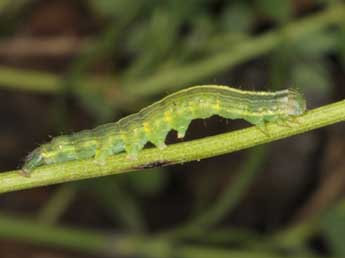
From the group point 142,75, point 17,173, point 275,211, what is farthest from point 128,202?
point 17,173

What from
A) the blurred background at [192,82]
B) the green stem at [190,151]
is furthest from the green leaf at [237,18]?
the green stem at [190,151]

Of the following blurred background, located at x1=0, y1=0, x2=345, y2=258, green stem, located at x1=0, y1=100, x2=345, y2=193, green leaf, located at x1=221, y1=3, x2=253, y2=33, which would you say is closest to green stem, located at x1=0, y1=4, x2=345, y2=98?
blurred background, located at x1=0, y1=0, x2=345, y2=258

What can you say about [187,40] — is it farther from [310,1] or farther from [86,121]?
[86,121]

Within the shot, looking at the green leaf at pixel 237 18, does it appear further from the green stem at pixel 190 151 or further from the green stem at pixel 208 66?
the green stem at pixel 190 151

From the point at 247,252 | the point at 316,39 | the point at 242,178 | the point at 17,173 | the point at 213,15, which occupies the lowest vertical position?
the point at 17,173

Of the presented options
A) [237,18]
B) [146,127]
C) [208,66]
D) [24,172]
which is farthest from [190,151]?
[237,18]

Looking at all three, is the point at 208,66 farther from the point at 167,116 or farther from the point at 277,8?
the point at 167,116

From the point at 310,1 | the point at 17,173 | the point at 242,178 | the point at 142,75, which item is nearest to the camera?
the point at 17,173
